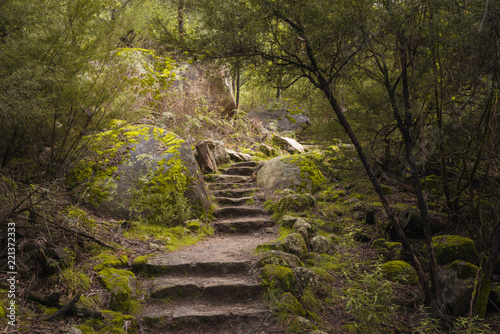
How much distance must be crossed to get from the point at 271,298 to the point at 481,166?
12.6 feet

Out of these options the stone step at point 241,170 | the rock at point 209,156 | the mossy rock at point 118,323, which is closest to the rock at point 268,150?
the stone step at point 241,170

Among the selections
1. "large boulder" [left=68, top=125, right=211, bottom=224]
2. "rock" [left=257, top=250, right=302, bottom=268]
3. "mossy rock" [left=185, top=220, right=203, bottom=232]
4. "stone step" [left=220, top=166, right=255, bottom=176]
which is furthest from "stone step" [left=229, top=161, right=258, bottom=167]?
"rock" [left=257, top=250, right=302, bottom=268]

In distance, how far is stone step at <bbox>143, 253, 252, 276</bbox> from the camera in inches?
169

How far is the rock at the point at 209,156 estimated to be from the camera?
330 inches

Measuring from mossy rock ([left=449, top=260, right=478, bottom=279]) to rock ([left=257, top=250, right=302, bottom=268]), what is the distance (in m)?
2.09

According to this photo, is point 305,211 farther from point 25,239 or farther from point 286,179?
point 25,239

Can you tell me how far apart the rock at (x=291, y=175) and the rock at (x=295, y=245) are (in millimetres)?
2702

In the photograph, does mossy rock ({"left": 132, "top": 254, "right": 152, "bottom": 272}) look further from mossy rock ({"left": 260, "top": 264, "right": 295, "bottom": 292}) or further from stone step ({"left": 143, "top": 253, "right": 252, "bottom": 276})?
mossy rock ({"left": 260, "top": 264, "right": 295, "bottom": 292})

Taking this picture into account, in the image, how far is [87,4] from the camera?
13.3 ft

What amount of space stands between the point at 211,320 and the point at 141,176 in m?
3.34

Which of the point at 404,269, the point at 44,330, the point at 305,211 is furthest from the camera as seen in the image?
the point at 305,211

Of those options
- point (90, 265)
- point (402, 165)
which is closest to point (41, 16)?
point (90, 265)

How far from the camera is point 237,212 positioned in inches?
267

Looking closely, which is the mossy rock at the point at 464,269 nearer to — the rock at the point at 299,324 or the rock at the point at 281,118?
the rock at the point at 299,324
